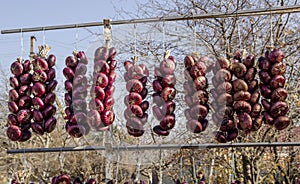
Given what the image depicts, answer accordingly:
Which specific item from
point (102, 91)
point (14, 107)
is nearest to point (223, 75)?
point (102, 91)

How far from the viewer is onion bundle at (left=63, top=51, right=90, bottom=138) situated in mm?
1432

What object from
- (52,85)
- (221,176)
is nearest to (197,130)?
(52,85)

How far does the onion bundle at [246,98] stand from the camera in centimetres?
141

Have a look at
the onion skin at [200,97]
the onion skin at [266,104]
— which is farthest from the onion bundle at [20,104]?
the onion skin at [266,104]

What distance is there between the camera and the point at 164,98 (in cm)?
144

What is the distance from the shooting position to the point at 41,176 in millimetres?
5254

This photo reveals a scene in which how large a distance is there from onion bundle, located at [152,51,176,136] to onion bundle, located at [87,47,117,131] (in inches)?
6.0

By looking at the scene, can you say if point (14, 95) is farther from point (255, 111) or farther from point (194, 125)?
point (255, 111)

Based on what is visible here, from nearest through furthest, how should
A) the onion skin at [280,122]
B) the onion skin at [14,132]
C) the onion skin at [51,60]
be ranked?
the onion skin at [280,122] → the onion skin at [14,132] → the onion skin at [51,60]

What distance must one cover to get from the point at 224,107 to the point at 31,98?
2.24 feet

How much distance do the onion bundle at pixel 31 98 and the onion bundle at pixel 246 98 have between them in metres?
0.64

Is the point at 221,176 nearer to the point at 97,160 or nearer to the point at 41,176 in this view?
the point at 97,160

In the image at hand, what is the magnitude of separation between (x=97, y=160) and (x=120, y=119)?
3.60m

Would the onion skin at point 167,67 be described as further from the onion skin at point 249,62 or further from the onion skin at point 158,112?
the onion skin at point 249,62
